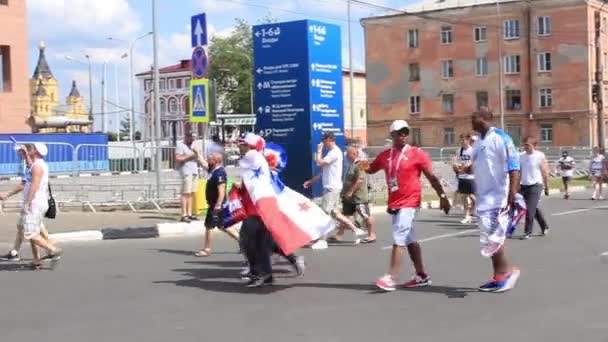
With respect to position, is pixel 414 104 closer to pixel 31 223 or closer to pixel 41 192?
pixel 41 192

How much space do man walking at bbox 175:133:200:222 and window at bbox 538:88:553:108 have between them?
56674mm

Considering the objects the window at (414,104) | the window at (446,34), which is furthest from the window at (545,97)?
the window at (414,104)

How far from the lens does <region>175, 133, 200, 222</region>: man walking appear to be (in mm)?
17906

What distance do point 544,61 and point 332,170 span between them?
2364 inches

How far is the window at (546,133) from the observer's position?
232 ft

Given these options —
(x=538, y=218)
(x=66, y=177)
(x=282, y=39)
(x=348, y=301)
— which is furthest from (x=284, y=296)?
(x=66, y=177)

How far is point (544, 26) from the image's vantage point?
2773 inches

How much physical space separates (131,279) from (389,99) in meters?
68.8

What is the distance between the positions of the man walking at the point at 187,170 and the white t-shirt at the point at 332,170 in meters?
4.12

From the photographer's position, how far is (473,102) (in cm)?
7406

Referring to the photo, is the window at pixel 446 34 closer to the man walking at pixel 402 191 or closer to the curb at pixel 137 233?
the curb at pixel 137 233

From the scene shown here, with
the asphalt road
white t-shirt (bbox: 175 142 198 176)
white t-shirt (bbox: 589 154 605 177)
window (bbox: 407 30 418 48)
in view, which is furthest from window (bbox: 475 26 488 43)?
the asphalt road

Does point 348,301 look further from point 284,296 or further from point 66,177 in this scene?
point 66,177

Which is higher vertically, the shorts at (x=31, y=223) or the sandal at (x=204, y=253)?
the shorts at (x=31, y=223)
